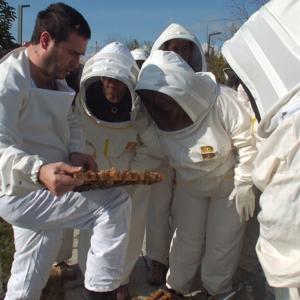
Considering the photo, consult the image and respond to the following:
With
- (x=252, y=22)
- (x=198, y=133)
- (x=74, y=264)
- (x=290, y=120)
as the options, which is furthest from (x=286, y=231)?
(x=74, y=264)

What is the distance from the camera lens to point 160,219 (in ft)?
13.0

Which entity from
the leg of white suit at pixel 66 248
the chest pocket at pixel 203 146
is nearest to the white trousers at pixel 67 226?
the chest pocket at pixel 203 146

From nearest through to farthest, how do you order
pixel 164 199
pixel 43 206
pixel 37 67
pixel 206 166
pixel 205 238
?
pixel 43 206 → pixel 37 67 → pixel 206 166 → pixel 205 238 → pixel 164 199

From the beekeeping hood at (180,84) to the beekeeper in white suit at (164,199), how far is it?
25.8 inches

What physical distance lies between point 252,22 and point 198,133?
0.93 m

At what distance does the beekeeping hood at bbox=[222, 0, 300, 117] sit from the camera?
7.48 feet

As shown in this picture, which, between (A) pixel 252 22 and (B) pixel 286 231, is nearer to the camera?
(B) pixel 286 231

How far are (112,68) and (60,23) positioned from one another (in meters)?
0.58

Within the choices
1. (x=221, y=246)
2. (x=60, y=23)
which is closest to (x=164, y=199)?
(x=221, y=246)

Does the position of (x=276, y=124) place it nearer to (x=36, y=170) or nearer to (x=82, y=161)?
(x=36, y=170)

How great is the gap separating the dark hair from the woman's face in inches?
23.1

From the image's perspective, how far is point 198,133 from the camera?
334cm

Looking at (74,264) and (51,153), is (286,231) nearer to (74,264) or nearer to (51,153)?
(51,153)

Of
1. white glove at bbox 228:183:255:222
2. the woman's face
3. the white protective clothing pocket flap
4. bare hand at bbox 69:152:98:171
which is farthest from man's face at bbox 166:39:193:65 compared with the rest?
bare hand at bbox 69:152:98:171
